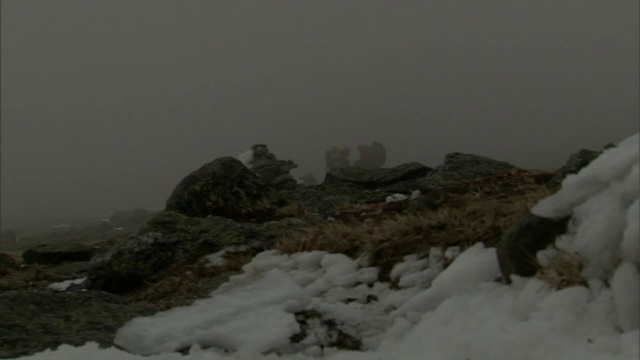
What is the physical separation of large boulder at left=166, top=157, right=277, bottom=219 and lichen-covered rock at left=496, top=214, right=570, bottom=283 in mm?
11157

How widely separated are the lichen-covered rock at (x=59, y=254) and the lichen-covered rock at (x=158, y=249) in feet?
33.4

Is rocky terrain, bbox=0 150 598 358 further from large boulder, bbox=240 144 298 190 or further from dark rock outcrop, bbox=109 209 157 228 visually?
dark rock outcrop, bbox=109 209 157 228

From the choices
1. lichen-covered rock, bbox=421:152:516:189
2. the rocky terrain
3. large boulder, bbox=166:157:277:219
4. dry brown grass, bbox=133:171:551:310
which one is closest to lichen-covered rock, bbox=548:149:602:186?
the rocky terrain

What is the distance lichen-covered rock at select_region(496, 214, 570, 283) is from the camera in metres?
5.46

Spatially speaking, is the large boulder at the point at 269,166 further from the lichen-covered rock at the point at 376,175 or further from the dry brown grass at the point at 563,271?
the dry brown grass at the point at 563,271

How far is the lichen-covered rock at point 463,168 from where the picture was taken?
19.7 meters

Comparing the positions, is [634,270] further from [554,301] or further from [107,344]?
[107,344]

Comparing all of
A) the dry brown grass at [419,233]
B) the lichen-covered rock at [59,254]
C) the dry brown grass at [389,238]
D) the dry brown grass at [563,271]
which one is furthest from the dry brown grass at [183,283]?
the lichen-covered rock at [59,254]

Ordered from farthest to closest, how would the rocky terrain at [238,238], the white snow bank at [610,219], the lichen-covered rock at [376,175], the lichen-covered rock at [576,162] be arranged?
the lichen-covered rock at [376,175], the lichen-covered rock at [576,162], the rocky terrain at [238,238], the white snow bank at [610,219]

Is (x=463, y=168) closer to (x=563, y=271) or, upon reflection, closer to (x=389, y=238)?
(x=389, y=238)

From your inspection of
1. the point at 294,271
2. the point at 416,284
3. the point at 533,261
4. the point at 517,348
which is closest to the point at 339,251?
the point at 294,271

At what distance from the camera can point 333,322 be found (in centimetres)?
651

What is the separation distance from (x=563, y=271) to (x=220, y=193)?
12829mm

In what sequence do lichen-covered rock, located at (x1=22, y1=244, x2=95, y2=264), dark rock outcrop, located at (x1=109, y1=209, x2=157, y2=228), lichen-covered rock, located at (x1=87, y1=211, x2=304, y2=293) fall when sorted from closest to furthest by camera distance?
lichen-covered rock, located at (x1=87, y1=211, x2=304, y2=293), lichen-covered rock, located at (x1=22, y1=244, x2=95, y2=264), dark rock outcrop, located at (x1=109, y1=209, x2=157, y2=228)
